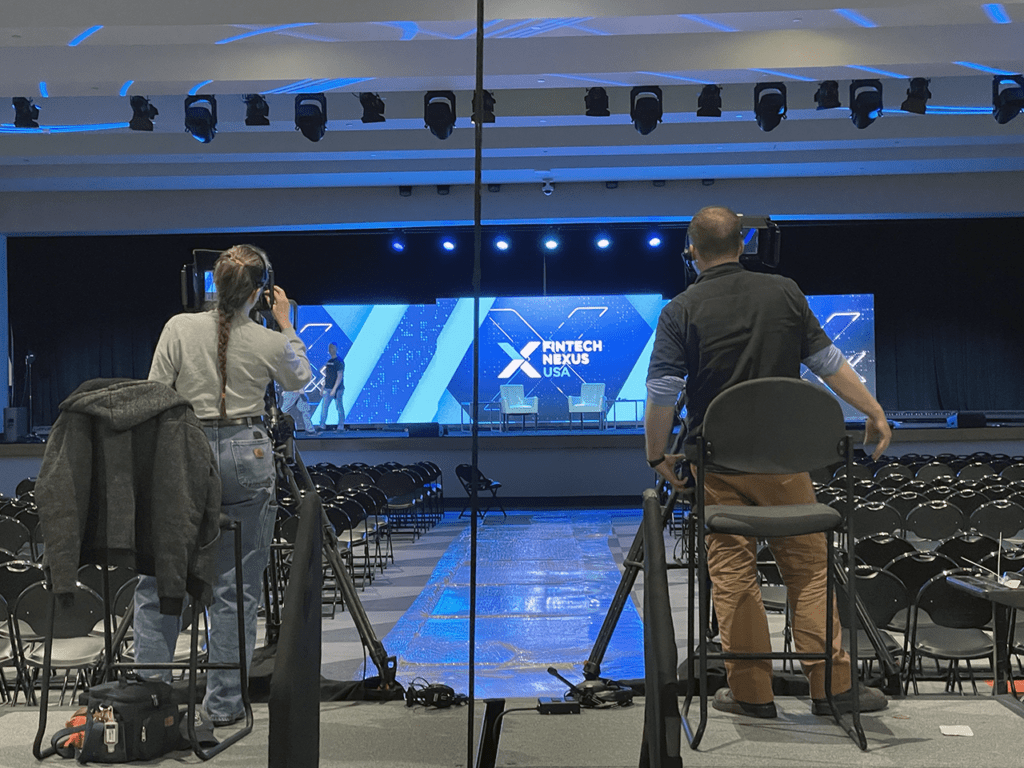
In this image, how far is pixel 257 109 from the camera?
10031 mm

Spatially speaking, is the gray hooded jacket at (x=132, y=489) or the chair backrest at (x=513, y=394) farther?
the chair backrest at (x=513, y=394)

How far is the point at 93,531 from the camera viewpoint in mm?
2412

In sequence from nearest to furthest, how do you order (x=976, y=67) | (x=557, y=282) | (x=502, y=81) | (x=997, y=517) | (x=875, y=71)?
1. (x=997, y=517)
2. (x=875, y=71)
3. (x=976, y=67)
4. (x=502, y=81)
5. (x=557, y=282)

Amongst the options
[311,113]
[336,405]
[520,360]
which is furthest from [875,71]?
[336,405]

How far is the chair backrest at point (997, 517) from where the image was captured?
17.9 feet

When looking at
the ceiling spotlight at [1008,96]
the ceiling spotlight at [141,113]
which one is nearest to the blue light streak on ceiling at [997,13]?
the ceiling spotlight at [1008,96]

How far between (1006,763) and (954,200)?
43.2ft

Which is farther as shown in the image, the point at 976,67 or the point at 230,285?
the point at 976,67

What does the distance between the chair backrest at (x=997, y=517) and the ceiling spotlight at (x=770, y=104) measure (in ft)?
17.2

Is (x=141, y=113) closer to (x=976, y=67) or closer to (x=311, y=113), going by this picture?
(x=311, y=113)

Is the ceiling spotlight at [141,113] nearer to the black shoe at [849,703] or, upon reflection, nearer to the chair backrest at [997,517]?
the chair backrest at [997,517]

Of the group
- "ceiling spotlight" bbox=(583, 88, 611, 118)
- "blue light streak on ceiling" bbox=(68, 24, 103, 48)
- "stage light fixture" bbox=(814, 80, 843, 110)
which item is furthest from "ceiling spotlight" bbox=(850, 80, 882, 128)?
"blue light streak on ceiling" bbox=(68, 24, 103, 48)

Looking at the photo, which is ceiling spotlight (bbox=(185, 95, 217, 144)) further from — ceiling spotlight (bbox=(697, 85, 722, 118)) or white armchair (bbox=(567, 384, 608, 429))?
white armchair (bbox=(567, 384, 608, 429))

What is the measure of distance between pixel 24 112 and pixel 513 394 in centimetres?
784
